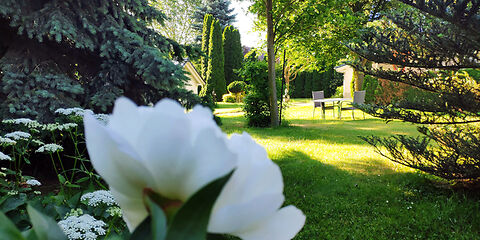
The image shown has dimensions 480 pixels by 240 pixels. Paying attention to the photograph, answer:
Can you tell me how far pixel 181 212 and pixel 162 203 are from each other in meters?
0.04

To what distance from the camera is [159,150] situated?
19 centimetres

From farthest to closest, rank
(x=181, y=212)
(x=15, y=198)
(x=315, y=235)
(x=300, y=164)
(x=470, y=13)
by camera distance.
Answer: (x=300, y=164) → (x=315, y=235) → (x=470, y=13) → (x=15, y=198) → (x=181, y=212)

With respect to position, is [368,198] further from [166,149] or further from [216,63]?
[216,63]

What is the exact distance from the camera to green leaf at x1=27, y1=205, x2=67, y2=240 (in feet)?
0.63

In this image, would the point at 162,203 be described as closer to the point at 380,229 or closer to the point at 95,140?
the point at 95,140

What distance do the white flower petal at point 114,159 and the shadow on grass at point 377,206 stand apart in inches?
101

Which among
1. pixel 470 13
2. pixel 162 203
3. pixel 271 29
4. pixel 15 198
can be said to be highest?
pixel 271 29

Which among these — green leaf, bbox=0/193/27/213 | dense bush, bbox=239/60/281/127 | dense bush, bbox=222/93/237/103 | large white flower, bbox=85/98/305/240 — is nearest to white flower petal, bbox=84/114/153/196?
large white flower, bbox=85/98/305/240

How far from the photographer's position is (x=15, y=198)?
4.93ft

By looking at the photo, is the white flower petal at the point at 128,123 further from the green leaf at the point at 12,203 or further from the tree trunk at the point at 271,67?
the tree trunk at the point at 271,67

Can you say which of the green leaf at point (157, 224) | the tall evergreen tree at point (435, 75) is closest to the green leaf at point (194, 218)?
the green leaf at point (157, 224)

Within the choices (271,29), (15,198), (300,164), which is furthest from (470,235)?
(271,29)

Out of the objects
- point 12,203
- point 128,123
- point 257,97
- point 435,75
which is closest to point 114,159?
point 128,123

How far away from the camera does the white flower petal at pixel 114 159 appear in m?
0.19
